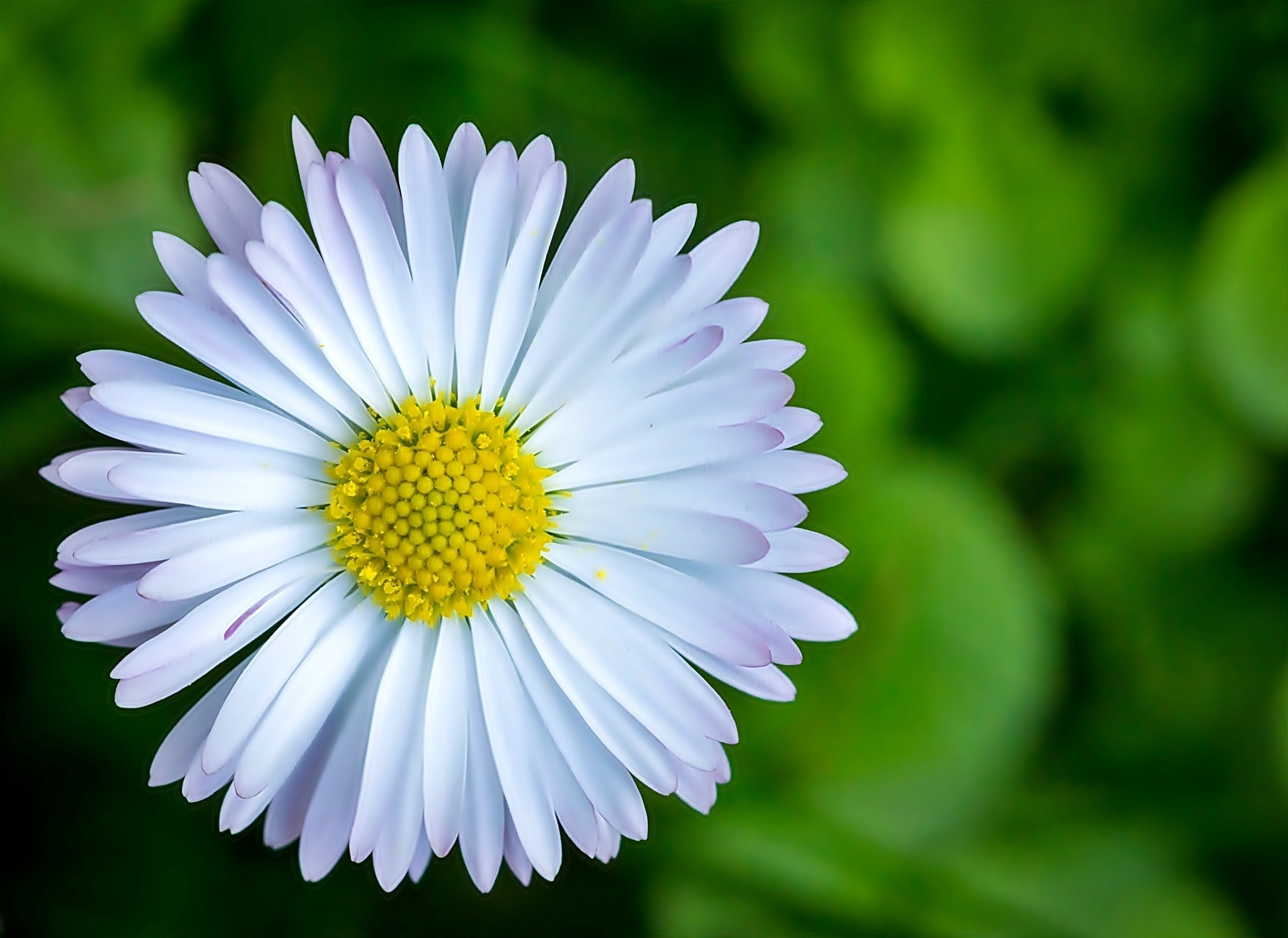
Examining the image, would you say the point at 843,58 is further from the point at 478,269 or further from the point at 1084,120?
the point at 478,269

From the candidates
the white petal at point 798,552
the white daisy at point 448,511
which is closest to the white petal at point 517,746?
the white daisy at point 448,511

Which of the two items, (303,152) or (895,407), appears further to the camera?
(895,407)

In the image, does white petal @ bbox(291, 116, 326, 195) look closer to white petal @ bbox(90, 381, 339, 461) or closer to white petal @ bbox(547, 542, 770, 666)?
white petal @ bbox(90, 381, 339, 461)

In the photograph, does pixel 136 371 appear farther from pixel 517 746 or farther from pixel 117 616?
pixel 517 746

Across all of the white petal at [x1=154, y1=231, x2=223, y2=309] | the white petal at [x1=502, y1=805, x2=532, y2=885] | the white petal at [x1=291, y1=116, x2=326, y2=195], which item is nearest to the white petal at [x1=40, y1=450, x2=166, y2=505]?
the white petal at [x1=154, y1=231, x2=223, y2=309]

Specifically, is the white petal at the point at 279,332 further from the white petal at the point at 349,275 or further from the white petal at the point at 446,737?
the white petal at the point at 446,737

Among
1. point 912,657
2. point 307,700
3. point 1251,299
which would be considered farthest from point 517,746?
point 1251,299

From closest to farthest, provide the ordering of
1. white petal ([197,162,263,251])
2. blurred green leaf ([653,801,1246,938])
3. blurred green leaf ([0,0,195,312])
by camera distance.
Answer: white petal ([197,162,263,251]), blurred green leaf ([0,0,195,312]), blurred green leaf ([653,801,1246,938])
